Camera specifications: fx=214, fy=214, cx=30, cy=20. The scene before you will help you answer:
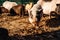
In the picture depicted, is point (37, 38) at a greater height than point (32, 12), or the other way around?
point (32, 12)

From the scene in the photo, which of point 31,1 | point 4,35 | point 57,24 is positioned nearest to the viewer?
point 4,35

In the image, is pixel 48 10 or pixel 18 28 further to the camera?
pixel 48 10

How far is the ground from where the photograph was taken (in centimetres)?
1056

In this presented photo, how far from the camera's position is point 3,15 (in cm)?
1426

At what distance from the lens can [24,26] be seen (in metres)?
11.4

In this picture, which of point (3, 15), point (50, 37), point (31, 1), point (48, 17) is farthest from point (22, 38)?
point (31, 1)

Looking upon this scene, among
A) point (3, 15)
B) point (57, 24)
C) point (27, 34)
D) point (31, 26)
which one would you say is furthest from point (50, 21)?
point (3, 15)

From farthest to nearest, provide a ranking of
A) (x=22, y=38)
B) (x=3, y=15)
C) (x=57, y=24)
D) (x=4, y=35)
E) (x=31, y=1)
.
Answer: (x=31, y=1), (x=3, y=15), (x=57, y=24), (x=22, y=38), (x=4, y=35)

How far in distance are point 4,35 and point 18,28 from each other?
151 inches

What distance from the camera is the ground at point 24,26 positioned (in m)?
10.6

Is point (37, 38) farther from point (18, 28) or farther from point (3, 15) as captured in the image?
point (3, 15)

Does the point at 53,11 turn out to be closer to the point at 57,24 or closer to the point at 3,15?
the point at 57,24

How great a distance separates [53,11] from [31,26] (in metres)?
2.44

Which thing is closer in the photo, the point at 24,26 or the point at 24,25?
the point at 24,26
